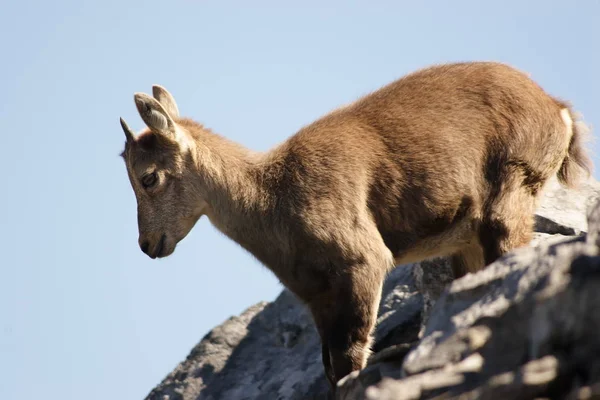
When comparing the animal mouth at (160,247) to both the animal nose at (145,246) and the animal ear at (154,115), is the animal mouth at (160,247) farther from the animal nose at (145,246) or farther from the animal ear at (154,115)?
the animal ear at (154,115)

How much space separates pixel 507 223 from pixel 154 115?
308cm

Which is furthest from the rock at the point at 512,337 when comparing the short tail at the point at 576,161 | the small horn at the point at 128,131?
the small horn at the point at 128,131

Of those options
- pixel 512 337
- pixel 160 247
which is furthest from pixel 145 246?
pixel 512 337

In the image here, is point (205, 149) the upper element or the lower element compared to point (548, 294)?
upper

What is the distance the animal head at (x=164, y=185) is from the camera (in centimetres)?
817

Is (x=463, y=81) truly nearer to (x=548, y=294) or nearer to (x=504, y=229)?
(x=504, y=229)

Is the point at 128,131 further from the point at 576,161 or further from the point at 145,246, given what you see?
the point at 576,161

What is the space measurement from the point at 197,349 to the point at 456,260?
14.2ft

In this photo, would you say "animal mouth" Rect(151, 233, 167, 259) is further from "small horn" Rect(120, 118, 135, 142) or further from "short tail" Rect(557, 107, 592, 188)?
"short tail" Rect(557, 107, 592, 188)

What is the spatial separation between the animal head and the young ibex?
1cm

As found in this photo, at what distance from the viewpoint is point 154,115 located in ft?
26.2

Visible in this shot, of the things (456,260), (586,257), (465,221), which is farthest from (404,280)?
(586,257)

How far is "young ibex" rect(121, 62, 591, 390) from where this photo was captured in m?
7.46

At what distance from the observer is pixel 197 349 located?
11758mm
